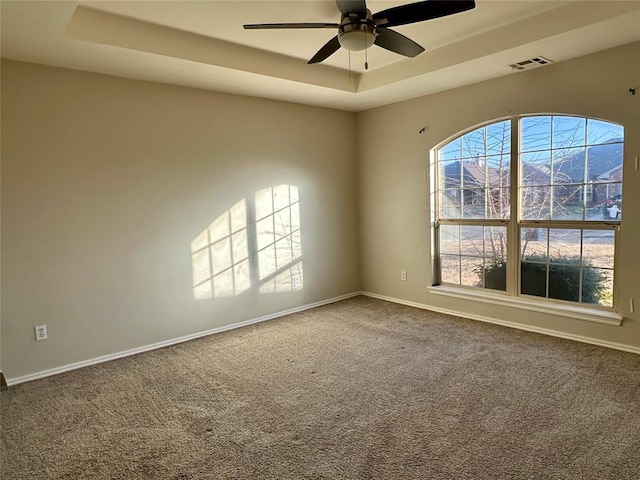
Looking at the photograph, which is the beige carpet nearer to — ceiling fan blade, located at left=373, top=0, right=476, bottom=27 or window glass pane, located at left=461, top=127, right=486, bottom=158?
window glass pane, located at left=461, top=127, right=486, bottom=158

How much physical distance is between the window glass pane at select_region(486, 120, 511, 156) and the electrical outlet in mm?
4370

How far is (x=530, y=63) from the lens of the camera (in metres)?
3.48

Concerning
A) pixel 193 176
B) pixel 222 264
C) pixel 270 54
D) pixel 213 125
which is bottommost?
pixel 222 264

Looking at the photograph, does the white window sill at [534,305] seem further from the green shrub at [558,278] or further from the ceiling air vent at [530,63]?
the ceiling air vent at [530,63]

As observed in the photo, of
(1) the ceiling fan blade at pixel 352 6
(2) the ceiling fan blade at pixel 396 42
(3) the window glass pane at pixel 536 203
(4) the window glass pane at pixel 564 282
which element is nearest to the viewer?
(1) the ceiling fan blade at pixel 352 6

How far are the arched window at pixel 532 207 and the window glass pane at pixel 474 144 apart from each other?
1 cm

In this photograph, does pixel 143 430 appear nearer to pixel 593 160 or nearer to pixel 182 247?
pixel 182 247

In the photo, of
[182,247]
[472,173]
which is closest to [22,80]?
[182,247]

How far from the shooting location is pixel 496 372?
9.84ft

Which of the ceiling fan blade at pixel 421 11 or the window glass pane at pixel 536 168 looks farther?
the window glass pane at pixel 536 168

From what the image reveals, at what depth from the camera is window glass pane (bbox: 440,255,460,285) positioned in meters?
4.59

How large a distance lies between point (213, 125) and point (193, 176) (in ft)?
1.86

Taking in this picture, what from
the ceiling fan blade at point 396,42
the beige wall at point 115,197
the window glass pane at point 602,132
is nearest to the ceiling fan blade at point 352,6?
the ceiling fan blade at point 396,42

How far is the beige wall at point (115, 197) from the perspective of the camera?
122 inches
